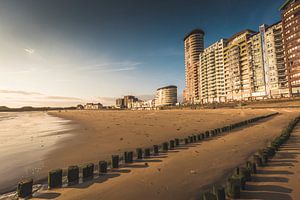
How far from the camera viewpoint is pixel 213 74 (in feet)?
451

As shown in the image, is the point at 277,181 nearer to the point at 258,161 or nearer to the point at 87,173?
the point at 258,161

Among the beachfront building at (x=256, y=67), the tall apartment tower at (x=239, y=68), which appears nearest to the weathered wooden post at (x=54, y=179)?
the beachfront building at (x=256, y=67)

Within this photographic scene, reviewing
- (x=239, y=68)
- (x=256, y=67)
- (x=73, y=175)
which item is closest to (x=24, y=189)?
(x=73, y=175)

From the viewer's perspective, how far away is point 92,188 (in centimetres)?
677

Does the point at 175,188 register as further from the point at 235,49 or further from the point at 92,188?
the point at 235,49

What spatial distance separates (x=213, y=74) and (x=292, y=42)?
2319 inches

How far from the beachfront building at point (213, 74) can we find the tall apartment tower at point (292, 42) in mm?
44959

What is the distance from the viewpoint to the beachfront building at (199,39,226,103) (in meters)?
130

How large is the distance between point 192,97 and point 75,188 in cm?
16571

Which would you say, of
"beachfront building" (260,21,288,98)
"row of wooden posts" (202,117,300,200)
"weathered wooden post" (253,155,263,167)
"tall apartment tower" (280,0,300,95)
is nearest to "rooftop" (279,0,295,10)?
"tall apartment tower" (280,0,300,95)

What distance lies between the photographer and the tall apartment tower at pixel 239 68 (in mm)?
108250

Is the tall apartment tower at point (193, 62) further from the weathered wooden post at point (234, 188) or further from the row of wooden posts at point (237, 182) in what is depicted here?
the weathered wooden post at point (234, 188)

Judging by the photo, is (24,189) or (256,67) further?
(256,67)

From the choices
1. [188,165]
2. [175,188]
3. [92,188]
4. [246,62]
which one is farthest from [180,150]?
[246,62]
